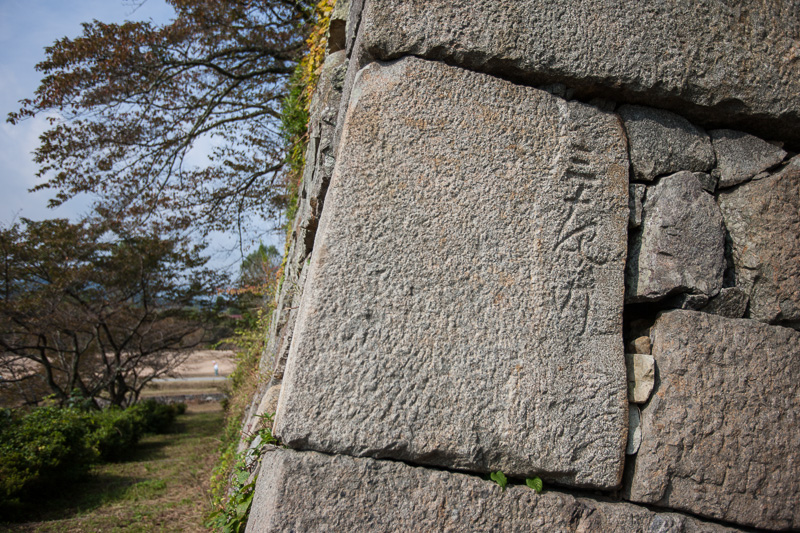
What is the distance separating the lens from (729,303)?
180 centimetres

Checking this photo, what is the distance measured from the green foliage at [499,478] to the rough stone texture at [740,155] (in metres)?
1.47

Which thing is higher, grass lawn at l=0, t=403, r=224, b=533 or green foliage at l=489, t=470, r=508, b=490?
green foliage at l=489, t=470, r=508, b=490

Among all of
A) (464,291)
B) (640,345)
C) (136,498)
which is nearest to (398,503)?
(464,291)

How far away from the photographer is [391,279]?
4.87 feet

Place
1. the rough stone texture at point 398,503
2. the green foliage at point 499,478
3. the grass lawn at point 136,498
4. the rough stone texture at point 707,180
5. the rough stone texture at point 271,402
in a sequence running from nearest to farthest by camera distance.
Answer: the rough stone texture at point 398,503
the green foliage at point 499,478
the rough stone texture at point 707,180
the rough stone texture at point 271,402
the grass lawn at point 136,498

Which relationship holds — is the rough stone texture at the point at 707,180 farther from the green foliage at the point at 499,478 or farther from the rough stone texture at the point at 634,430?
the green foliage at the point at 499,478

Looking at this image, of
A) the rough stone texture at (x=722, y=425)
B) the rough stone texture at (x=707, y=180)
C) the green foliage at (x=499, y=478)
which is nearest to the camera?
the green foliage at (x=499, y=478)

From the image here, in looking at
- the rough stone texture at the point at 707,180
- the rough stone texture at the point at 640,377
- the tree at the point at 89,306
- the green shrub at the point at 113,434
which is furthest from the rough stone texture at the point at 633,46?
the tree at the point at 89,306

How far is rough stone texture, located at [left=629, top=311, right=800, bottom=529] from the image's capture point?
1608 mm

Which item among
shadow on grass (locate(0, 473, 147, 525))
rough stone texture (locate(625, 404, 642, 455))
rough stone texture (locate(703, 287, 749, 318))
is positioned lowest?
shadow on grass (locate(0, 473, 147, 525))

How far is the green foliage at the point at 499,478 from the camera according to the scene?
1464 mm

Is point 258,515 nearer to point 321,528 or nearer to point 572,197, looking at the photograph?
point 321,528

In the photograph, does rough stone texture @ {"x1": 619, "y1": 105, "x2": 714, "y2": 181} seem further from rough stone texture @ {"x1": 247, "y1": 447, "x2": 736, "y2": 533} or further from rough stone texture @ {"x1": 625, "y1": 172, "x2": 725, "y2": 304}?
rough stone texture @ {"x1": 247, "y1": 447, "x2": 736, "y2": 533}

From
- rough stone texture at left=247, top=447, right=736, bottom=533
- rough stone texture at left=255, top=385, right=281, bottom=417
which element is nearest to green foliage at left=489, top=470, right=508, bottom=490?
rough stone texture at left=247, top=447, right=736, bottom=533
